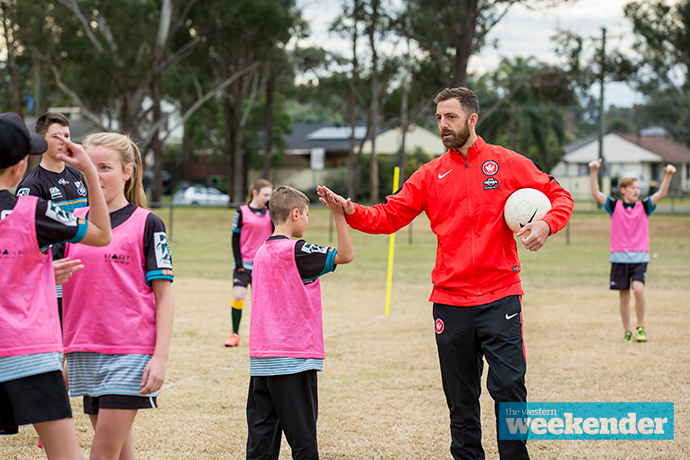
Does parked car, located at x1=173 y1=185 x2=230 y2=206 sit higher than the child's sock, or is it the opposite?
parked car, located at x1=173 y1=185 x2=230 y2=206

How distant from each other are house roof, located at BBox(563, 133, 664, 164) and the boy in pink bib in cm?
7492

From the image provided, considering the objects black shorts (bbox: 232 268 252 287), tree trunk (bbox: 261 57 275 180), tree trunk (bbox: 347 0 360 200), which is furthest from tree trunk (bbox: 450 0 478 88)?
black shorts (bbox: 232 268 252 287)

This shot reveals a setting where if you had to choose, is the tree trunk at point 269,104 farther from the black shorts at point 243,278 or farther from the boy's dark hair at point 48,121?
the boy's dark hair at point 48,121

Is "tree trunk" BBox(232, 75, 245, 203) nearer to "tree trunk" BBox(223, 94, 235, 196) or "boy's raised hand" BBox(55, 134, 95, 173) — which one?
"tree trunk" BBox(223, 94, 235, 196)

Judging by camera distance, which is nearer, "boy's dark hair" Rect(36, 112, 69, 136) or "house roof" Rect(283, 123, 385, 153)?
"boy's dark hair" Rect(36, 112, 69, 136)

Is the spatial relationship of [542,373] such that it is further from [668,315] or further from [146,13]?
[146,13]

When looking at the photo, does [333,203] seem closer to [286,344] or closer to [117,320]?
[286,344]

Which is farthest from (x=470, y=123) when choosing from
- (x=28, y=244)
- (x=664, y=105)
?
(x=664, y=105)

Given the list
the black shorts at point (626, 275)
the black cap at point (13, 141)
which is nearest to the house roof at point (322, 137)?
the black shorts at point (626, 275)

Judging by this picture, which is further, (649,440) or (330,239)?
(330,239)

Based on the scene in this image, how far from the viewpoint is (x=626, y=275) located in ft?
29.0

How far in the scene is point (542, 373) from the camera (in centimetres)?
716

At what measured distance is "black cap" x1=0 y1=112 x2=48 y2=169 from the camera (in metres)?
2.80

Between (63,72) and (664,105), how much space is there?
57310mm
